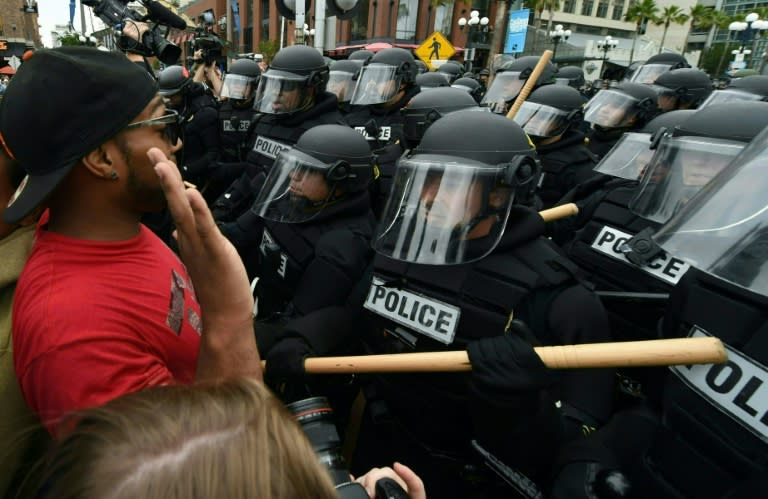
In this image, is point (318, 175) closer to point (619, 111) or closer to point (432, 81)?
point (619, 111)

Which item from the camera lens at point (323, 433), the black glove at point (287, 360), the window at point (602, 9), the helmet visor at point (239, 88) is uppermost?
the window at point (602, 9)

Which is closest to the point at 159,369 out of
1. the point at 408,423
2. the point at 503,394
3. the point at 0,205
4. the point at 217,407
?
the point at 217,407

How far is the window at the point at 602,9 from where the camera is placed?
5525 cm

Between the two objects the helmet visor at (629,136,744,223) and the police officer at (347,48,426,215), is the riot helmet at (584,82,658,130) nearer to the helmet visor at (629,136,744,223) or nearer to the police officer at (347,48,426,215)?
the police officer at (347,48,426,215)

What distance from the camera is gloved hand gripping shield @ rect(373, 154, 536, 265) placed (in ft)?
6.15

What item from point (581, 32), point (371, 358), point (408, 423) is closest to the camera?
point (371, 358)

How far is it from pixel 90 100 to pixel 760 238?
69.4 inches

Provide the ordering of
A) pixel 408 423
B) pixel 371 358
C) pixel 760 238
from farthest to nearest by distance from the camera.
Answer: pixel 408 423
pixel 371 358
pixel 760 238

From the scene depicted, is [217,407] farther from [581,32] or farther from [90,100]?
[581,32]

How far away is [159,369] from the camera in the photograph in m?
1.26

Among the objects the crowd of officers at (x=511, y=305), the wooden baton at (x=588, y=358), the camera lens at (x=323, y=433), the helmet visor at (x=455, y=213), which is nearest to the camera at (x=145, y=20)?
the crowd of officers at (x=511, y=305)

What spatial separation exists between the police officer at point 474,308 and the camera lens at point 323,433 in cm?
49

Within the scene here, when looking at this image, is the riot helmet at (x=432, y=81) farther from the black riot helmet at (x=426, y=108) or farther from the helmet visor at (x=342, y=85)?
the black riot helmet at (x=426, y=108)

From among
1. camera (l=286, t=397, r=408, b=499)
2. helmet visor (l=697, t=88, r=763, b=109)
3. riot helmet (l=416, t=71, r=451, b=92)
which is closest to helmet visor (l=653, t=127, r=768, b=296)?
camera (l=286, t=397, r=408, b=499)
